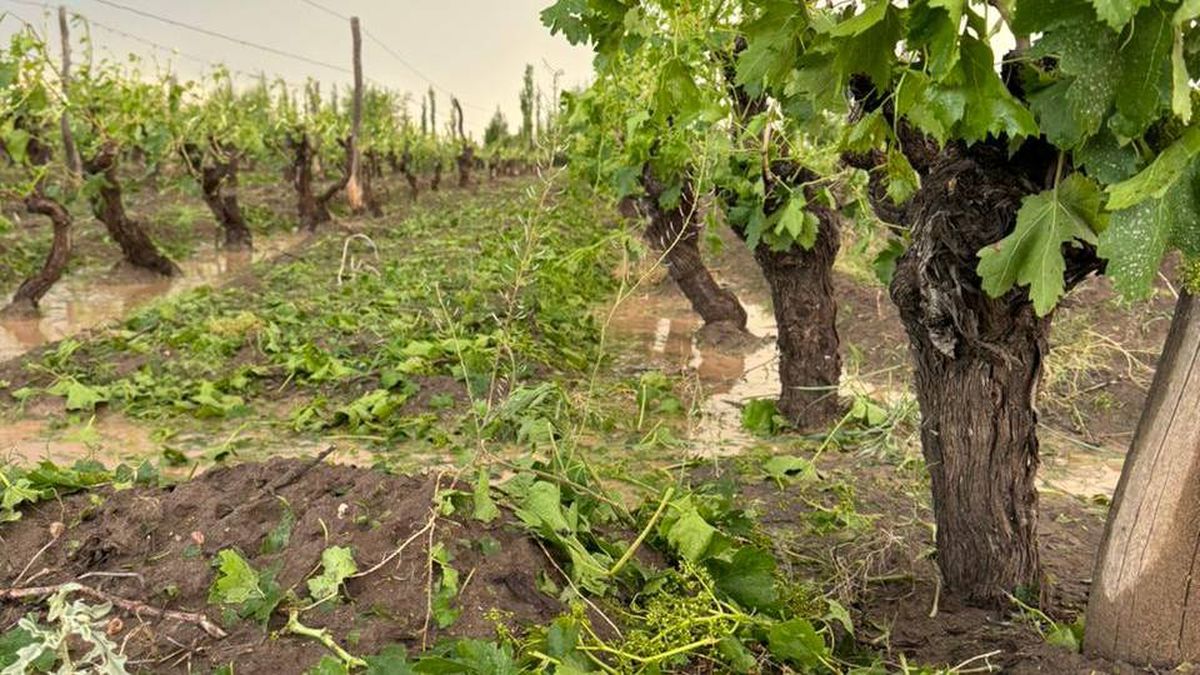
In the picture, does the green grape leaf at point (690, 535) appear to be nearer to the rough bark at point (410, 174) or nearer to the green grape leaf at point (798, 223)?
the green grape leaf at point (798, 223)

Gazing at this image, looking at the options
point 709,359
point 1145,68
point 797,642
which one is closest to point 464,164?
point 709,359

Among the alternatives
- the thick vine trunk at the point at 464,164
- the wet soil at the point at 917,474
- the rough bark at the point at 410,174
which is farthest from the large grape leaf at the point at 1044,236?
the thick vine trunk at the point at 464,164

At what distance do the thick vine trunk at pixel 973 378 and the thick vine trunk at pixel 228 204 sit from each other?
13.6 m

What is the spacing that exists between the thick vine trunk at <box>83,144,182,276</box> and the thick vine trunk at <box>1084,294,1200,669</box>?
11.9 m

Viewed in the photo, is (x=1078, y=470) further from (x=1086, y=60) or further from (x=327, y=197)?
(x=327, y=197)

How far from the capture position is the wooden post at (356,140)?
1805 cm

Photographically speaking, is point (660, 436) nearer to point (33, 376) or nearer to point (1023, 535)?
point (1023, 535)

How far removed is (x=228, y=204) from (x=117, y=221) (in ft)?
10.6

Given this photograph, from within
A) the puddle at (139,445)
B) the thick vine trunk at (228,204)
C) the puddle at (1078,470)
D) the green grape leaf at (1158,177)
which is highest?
the thick vine trunk at (228,204)

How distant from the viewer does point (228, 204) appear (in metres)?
15.9

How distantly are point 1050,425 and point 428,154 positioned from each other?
19.7m

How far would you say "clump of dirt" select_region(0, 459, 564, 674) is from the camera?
273cm

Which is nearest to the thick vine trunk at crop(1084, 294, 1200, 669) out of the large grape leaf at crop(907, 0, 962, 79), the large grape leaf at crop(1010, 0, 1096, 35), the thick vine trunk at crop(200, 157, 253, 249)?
the large grape leaf at crop(1010, 0, 1096, 35)

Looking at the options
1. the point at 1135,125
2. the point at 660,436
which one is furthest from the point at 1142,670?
→ the point at 660,436
